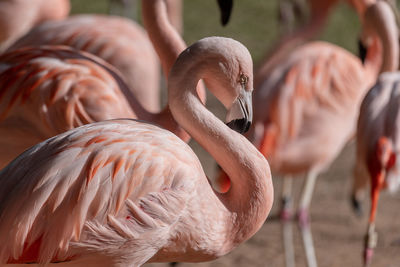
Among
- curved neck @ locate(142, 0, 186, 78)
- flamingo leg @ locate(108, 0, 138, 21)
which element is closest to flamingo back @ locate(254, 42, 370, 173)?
curved neck @ locate(142, 0, 186, 78)

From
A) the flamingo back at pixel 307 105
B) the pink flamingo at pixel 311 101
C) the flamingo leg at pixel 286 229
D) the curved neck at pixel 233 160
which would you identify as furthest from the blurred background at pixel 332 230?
the curved neck at pixel 233 160

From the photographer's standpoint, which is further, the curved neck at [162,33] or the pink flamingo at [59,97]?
the curved neck at [162,33]

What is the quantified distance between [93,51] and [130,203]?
5.48 ft

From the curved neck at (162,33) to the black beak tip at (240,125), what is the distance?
0.75m

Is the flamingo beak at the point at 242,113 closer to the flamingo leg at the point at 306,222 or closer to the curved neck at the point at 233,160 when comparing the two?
the curved neck at the point at 233,160

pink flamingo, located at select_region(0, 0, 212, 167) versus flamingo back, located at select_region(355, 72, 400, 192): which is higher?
pink flamingo, located at select_region(0, 0, 212, 167)

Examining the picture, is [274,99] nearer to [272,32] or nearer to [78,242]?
[78,242]

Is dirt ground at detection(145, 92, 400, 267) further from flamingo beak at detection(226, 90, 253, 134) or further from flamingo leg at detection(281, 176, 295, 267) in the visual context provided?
flamingo beak at detection(226, 90, 253, 134)

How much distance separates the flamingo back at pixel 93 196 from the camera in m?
2.25

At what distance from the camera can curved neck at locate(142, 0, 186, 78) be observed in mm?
3197

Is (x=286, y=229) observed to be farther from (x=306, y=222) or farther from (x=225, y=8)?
(x=225, y=8)

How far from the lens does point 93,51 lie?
382cm

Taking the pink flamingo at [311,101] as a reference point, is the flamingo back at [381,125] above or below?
above

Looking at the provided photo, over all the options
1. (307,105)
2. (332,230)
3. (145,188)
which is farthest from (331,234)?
(145,188)
